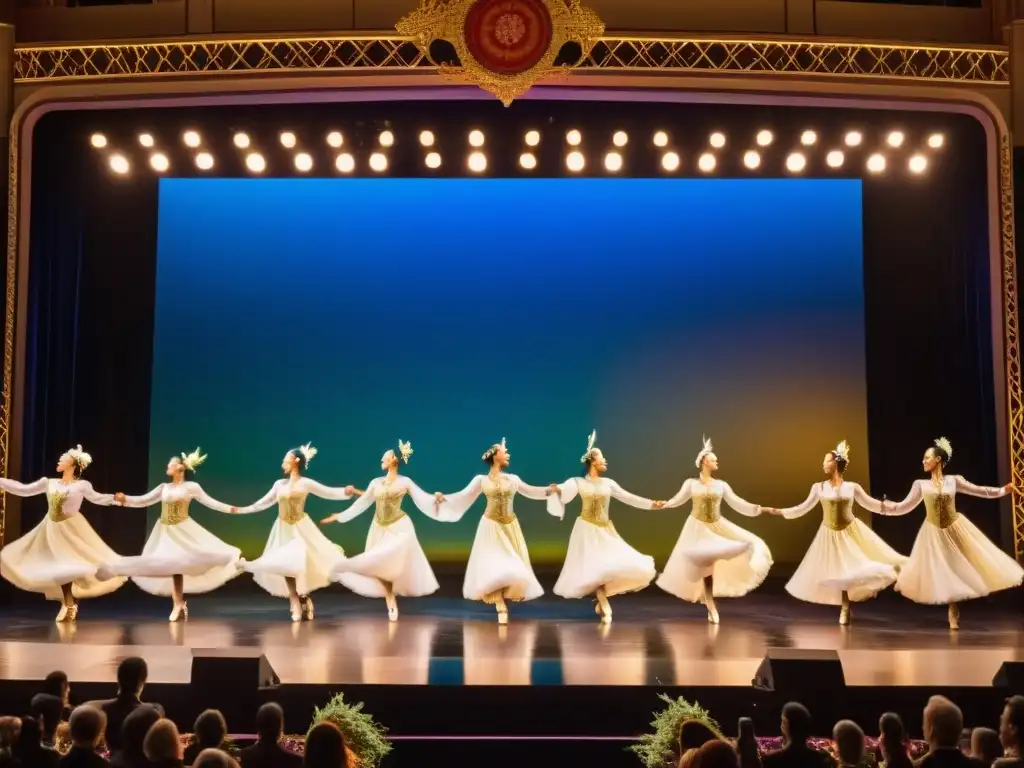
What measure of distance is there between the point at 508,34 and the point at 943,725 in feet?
18.7

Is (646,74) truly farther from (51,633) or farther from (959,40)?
(51,633)

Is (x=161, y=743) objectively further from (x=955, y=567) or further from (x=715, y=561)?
(x=955, y=567)

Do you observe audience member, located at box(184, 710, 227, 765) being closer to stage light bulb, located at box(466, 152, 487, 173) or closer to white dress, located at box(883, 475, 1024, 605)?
white dress, located at box(883, 475, 1024, 605)

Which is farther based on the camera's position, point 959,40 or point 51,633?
point 959,40

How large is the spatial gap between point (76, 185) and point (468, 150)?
10.5ft

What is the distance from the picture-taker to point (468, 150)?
26.7 feet

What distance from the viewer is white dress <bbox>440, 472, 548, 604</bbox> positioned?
7055 millimetres

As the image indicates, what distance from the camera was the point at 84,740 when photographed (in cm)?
288

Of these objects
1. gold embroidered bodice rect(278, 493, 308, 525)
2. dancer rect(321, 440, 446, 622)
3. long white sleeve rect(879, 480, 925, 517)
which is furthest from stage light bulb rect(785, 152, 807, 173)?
gold embroidered bodice rect(278, 493, 308, 525)

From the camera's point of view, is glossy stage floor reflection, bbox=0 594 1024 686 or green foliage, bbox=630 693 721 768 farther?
glossy stage floor reflection, bbox=0 594 1024 686

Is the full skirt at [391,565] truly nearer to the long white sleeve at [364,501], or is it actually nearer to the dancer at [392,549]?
the dancer at [392,549]

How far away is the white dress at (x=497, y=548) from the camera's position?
7055 mm

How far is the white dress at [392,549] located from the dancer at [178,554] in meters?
0.89

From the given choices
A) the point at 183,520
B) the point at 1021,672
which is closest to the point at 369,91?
the point at 183,520
